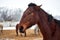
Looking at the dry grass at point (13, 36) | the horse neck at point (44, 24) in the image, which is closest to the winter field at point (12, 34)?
the dry grass at point (13, 36)

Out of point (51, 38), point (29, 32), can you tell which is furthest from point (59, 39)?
point (29, 32)

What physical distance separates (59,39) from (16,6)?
1.10 meters

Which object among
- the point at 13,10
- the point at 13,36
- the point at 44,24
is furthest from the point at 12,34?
the point at 44,24

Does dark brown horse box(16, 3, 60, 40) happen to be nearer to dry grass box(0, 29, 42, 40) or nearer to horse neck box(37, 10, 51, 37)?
horse neck box(37, 10, 51, 37)

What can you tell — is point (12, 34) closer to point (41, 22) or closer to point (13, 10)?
point (13, 10)

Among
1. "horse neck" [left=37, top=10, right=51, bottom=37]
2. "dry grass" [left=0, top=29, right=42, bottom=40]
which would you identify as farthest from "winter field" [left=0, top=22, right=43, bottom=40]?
"horse neck" [left=37, top=10, right=51, bottom=37]

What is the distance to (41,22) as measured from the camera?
109cm

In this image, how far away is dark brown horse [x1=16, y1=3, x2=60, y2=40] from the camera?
1053 mm

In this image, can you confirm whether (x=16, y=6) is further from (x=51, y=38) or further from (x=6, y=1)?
(x=51, y=38)

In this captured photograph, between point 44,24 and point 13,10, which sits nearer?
point 44,24

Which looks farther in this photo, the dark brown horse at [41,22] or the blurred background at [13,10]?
the blurred background at [13,10]

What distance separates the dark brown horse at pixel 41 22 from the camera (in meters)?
1.05

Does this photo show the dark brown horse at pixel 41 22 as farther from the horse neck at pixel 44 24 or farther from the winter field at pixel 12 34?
the winter field at pixel 12 34

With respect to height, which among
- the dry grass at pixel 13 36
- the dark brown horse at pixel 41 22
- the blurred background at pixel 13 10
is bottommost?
the dry grass at pixel 13 36
